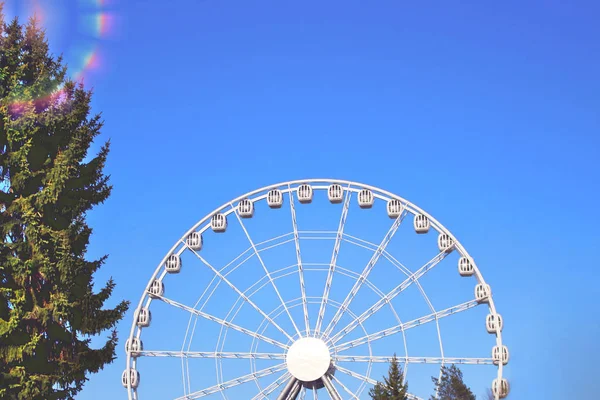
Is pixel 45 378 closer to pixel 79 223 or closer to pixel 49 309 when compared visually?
pixel 49 309

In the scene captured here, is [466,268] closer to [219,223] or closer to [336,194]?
[336,194]

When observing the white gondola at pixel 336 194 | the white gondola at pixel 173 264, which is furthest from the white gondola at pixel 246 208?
the white gondola at pixel 336 194

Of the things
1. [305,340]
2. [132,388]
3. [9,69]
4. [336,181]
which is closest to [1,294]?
[9,69]

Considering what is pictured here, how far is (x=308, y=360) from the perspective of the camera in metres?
38.4

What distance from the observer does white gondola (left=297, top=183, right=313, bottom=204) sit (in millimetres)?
41719

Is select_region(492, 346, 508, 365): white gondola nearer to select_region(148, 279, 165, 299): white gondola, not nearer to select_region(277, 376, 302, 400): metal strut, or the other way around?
select_region(277, 376, 302, 400): metal strut

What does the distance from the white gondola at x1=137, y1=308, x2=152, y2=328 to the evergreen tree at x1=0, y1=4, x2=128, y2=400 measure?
855cm

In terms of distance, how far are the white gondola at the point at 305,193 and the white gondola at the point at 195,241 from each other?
16.5 feet

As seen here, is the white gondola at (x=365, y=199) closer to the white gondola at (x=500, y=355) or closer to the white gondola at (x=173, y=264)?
the white gondola at (x=500, y=355)

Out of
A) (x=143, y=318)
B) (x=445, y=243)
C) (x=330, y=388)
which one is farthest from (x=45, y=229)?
(x=445, y=243)

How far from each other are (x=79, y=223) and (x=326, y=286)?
1278 cm

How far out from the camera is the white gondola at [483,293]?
38375mm

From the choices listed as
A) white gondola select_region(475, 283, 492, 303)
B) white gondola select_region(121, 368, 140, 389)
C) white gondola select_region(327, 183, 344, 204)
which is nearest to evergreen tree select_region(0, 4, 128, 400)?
white gondola select_region(121, 368, 140, 389)

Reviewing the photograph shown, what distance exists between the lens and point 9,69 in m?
32.3
